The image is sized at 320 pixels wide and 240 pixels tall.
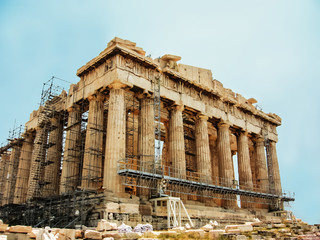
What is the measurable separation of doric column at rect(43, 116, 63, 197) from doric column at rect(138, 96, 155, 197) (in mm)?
9003

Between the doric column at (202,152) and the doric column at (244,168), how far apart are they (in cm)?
618

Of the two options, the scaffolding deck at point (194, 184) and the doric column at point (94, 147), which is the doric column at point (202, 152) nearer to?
the scaffolding deck at point (194, 184)

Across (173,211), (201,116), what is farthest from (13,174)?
(173,211)

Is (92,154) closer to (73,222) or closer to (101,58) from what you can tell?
(73,222)

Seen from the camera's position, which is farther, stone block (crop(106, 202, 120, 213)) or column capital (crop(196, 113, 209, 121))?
column capital (crop(196, 113, 209, 121))

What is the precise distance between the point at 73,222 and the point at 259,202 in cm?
2205

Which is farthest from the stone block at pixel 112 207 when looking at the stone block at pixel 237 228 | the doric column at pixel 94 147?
the stone block at pixel 237 228

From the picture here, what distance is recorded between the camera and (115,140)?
957 inches

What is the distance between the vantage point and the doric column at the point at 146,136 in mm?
25594

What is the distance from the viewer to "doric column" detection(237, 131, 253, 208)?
35.8 m

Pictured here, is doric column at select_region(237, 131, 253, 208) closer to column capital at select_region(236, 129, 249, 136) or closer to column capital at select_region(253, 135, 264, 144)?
column capital at select_region(236, 129, 249, 136)

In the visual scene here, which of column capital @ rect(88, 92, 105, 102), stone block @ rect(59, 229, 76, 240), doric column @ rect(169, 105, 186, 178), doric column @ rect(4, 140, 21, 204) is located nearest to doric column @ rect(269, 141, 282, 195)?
doric column @ rect(169, 105, 186, 178)

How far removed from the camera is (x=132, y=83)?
2642cm

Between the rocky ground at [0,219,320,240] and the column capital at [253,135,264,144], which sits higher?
the column capital at [253,135,264,144]
